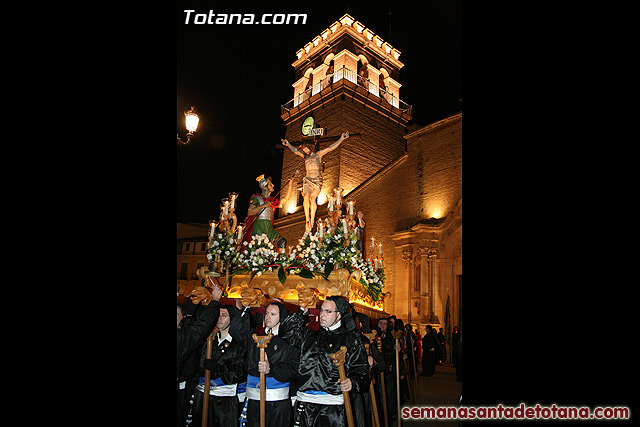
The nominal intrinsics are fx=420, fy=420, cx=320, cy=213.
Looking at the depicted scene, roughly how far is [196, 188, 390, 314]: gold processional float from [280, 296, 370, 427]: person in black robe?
9.15 ft

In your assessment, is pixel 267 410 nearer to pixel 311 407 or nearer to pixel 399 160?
pixel 311 407

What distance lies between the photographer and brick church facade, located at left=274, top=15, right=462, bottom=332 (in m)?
17.5

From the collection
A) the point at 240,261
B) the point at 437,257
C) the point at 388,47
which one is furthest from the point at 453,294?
the point at 388,47

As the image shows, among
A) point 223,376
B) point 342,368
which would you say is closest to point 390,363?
point 223,376

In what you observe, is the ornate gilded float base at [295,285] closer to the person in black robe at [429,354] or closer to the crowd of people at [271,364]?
the crowd of people at [271,364]

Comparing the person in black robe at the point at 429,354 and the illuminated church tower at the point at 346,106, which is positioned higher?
the illuminated church tower at the point at 346,106

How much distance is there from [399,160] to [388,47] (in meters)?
14.9

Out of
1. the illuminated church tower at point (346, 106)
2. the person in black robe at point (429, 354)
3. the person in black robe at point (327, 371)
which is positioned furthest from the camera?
the illuminated church tower at point (346, 106)

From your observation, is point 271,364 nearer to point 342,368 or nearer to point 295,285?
point 342,368

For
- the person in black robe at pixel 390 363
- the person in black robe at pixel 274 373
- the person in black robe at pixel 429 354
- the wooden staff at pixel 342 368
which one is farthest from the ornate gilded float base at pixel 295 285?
the person in black robe at pixel 429 354

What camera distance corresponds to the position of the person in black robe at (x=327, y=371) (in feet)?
14.6

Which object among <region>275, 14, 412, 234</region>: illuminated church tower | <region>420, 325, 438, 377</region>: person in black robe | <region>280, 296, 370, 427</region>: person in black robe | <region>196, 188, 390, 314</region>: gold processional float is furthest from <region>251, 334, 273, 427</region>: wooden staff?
<region>275, 14, 412, 234</region>: illuminated church tower

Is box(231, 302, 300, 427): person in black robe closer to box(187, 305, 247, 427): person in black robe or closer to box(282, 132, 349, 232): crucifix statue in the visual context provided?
box(187, 305, 247, 427): person in black robe

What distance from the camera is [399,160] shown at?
20812 mm
